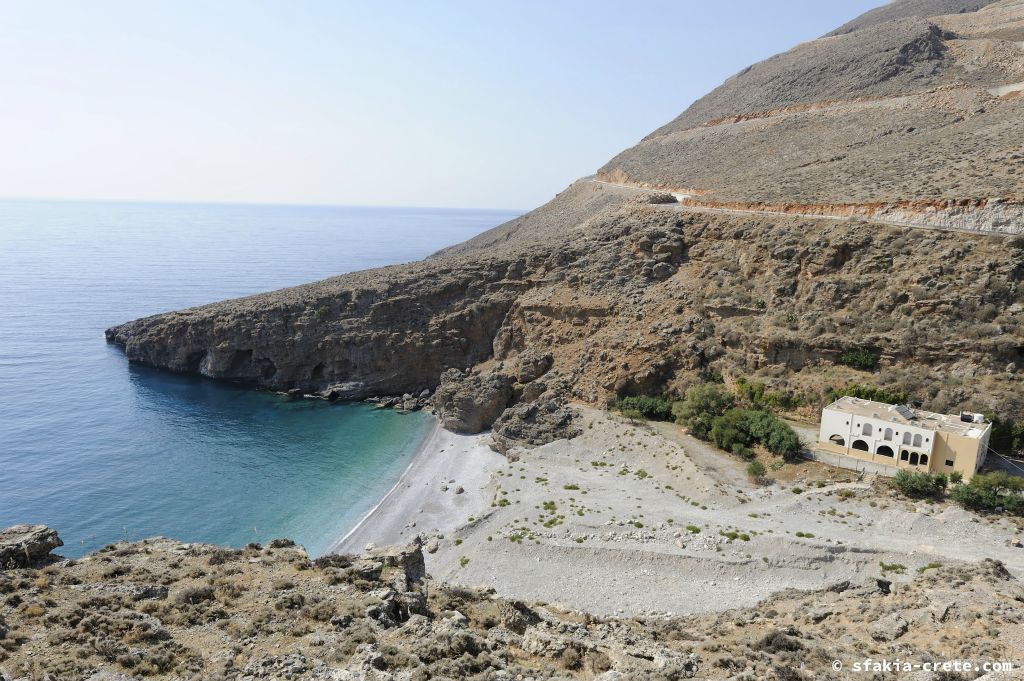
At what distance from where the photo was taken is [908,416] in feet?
99.6

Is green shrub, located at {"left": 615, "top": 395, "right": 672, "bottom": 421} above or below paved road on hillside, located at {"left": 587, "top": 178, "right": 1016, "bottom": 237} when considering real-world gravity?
below

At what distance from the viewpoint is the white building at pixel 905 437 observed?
93.5 feet

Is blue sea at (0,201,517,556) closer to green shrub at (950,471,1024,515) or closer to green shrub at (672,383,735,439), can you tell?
green shrub at (672,383,735,439)

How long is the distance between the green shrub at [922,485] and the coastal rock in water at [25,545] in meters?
32.9

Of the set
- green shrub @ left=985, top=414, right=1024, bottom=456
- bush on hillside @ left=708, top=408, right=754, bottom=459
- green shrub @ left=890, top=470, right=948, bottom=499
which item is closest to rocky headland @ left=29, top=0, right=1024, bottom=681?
green shrub @ left=985, top=414, right=1024, bottom=456

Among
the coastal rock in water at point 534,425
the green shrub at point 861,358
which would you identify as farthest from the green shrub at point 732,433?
the coastal rock in water at point 534,425

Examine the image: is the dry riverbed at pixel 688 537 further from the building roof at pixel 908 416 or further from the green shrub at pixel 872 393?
the green shrub at pixel 872 393

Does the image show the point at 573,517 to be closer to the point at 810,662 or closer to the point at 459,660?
the point at 810,662

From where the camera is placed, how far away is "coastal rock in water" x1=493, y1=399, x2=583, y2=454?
132 ft

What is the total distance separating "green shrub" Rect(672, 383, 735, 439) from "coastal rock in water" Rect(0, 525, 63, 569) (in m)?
31.1

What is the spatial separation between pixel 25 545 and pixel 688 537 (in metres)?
23.3

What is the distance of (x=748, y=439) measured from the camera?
34.2 m

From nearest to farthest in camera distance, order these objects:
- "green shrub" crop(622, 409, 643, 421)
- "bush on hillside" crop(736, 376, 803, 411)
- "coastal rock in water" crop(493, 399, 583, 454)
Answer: "bush on hillside" crop(736, 376, 803, 411) < "green shrub" crop(622, 409, 643, 421) < "coastal rock in water" crop(493, 399, 583, 454)

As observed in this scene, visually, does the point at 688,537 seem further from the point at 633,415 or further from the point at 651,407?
the point at 651,407
